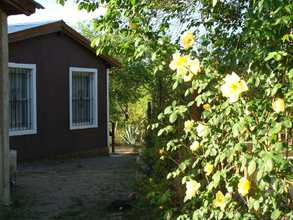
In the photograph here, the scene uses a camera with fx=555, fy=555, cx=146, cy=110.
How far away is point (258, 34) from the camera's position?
2.99 meters

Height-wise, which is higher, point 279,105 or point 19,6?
point 19,6

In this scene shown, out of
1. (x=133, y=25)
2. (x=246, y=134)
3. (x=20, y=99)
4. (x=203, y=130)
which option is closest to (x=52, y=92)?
(x=20, y=99)

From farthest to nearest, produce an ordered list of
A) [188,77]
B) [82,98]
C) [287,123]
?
[82,98]
[188,77]
[287,123]

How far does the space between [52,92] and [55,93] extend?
0.44ft

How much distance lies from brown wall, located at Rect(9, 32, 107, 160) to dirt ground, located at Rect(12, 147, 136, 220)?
567 millimetres

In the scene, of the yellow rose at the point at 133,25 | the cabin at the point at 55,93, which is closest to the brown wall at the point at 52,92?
A: the cabin at the point at 55,93

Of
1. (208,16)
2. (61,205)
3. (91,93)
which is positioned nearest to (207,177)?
(208,16)

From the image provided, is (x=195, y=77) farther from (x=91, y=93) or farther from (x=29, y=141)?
(x=91, y=93)

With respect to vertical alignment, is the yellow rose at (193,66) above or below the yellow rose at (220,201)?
above

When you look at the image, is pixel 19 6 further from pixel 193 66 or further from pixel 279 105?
pixel 279 105

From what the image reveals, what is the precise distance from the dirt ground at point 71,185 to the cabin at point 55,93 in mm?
785

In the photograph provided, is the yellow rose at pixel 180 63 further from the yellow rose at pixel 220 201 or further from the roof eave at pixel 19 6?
the roof eave at pixel 19 6

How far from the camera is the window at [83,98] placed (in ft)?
50.8

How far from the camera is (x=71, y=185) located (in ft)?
32.3
